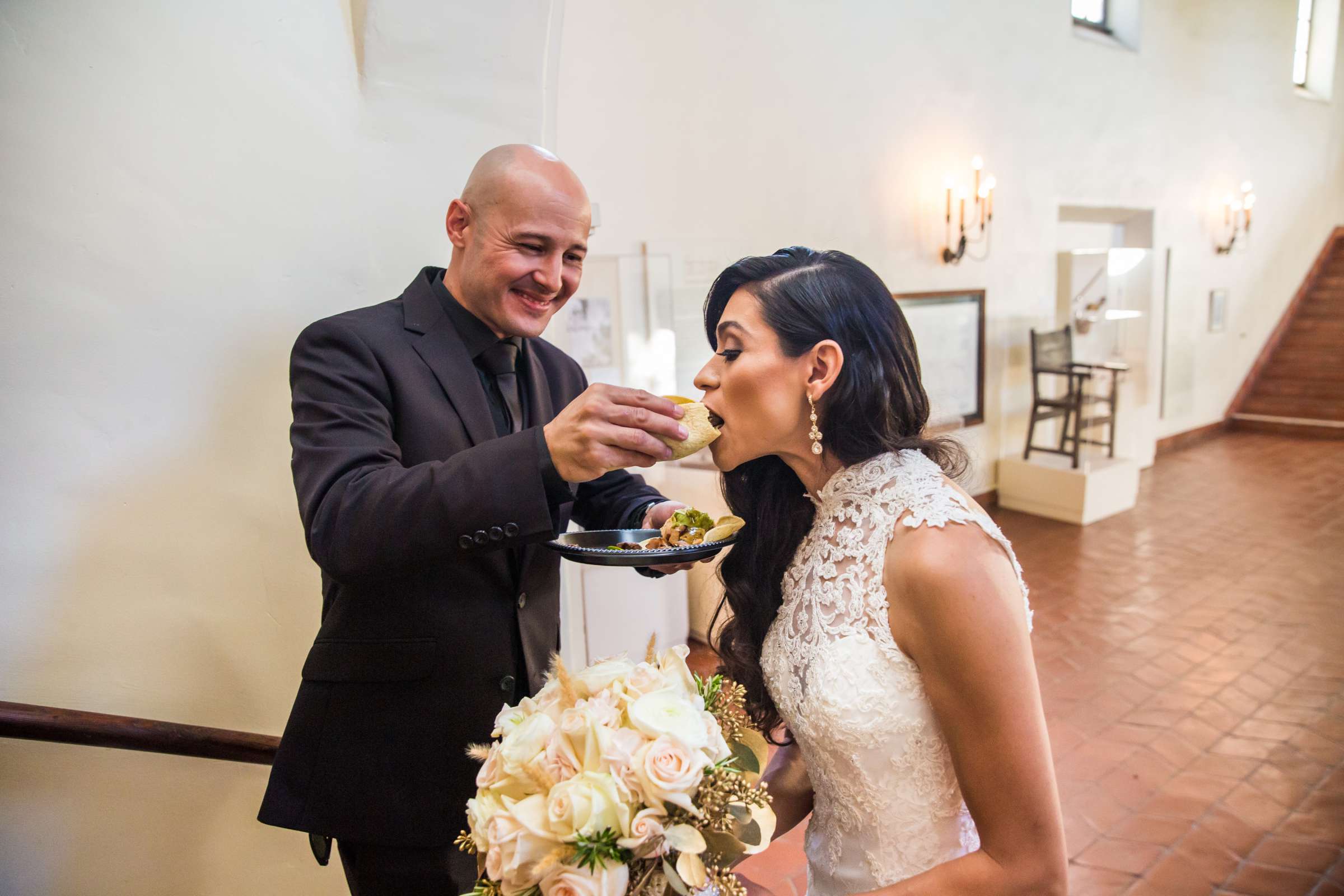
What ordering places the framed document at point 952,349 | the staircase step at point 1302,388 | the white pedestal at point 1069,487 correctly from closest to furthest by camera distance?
1. the framed document at point 952,349
2. the white pedestal at point 1069,487
3. the staircase step at point 1302,388

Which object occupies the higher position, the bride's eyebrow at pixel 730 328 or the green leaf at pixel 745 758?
the bride's eyebrow at pixel 730 328

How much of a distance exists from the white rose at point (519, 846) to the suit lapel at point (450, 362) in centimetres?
96

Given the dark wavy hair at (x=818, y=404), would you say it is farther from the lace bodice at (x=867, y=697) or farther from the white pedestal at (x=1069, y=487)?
the white pedestal at (x=1069, y=487)

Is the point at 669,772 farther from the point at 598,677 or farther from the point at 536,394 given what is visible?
the point at 536,394

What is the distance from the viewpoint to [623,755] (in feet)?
3.28

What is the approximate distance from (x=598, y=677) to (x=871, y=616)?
2.09 ft

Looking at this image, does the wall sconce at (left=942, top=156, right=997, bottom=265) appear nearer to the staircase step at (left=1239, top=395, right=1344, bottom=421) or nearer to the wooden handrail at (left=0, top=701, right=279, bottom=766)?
the wooden handrail at (left=0, top=701, right=279, bottom=766)

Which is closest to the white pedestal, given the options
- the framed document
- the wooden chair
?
the wooden chair

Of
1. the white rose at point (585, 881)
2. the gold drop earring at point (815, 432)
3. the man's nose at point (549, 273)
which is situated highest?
the man's nose at point (549, 273)

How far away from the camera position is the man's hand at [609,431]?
4.53ft

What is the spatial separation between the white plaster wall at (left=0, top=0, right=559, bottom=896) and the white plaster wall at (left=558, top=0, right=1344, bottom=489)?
2.65 meters

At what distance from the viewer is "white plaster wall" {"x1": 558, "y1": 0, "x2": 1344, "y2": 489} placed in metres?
5.06

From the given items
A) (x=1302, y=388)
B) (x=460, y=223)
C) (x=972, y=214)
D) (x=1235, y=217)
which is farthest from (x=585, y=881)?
(x=1302, y=388)

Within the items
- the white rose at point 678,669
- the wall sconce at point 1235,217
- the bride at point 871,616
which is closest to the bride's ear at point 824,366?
the bride at point 871,616
